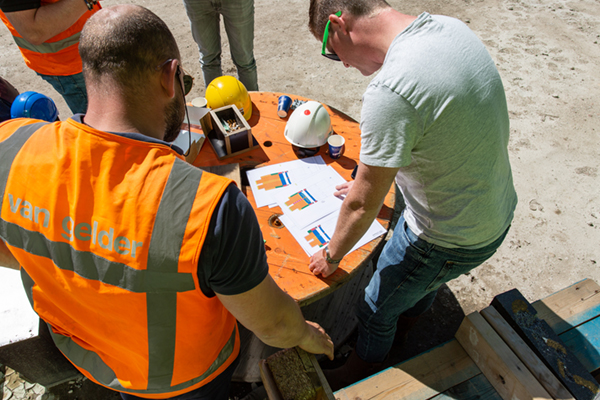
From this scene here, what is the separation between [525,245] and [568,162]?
4.44 ft

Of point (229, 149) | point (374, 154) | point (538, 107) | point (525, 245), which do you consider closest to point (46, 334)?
point (229, 149)

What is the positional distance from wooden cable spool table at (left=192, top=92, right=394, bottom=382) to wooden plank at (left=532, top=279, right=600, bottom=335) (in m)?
1.03

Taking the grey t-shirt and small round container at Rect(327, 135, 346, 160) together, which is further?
small round container at Rect(327, 135, 346, 160)

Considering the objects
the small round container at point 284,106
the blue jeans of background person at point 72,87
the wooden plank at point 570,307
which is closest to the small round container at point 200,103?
the small round container at point 284,106

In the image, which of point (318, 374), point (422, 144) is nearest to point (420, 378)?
point (318, 374)

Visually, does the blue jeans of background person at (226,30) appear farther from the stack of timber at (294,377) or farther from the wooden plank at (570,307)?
the wooden plank at (570,307)

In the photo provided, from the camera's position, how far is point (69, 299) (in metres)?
1.08

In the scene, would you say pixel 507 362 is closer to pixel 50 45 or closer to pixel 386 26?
pixel 386 26

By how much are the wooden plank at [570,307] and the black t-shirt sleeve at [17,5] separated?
11.4ft

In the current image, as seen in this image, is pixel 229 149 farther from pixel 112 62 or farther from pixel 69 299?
pixel 69 299

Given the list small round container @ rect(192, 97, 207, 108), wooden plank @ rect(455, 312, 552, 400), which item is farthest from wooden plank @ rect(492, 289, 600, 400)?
small round container @ rect(192, 97, 207, 108)

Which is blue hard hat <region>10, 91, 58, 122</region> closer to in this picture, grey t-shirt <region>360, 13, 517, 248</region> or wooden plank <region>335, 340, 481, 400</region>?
grey t-shirt <region>360, 13, 517, 248</region>

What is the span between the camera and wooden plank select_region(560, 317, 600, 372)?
1784 millimetres

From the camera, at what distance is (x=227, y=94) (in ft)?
7.36
